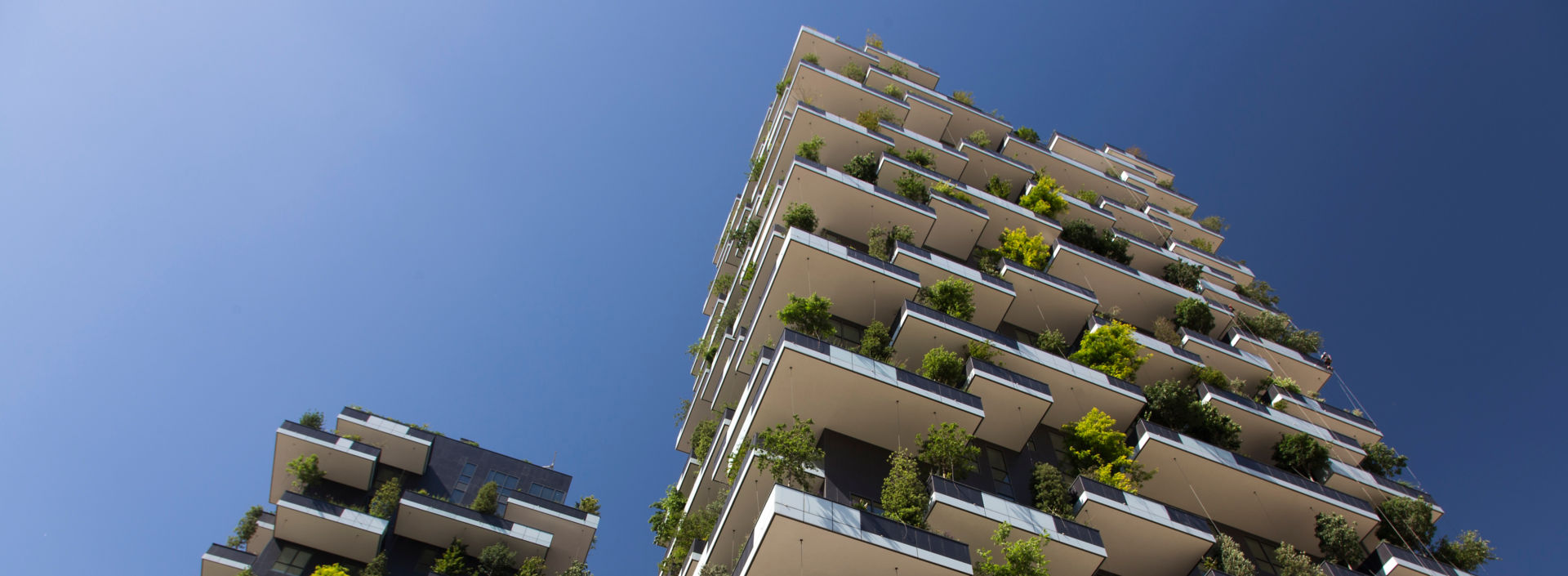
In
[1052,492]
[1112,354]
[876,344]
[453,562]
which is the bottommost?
[453,562]

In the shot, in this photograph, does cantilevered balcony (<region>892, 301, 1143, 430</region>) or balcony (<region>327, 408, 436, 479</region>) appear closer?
cantilevered balcony (<region>892, 301, 1143, 430</region>)

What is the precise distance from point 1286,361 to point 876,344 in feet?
74.4

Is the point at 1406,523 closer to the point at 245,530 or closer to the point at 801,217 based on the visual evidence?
the point at 801,217

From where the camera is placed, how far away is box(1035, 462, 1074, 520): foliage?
25.1 metres

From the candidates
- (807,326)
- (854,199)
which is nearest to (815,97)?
(854,199)

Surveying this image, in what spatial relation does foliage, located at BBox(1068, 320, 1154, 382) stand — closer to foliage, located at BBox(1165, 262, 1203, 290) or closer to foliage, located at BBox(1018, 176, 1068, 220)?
foliage, located at BBox(1018, 176, 1068, 220)

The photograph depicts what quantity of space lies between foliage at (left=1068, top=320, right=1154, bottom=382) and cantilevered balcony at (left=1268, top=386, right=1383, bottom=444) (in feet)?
23.2

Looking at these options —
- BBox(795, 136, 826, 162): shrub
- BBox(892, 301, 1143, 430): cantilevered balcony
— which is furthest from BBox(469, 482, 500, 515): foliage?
BBox(795, 136, 826, 162): shrub

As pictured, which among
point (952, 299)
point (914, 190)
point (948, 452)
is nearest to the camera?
point (948, 452)

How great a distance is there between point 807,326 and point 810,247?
3.76m

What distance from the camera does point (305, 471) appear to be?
3550 cm

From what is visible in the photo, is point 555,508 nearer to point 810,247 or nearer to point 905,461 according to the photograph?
point 810,247

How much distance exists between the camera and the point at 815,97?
44969mm

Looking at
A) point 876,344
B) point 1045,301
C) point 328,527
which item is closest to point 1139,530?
point 876,344
